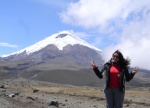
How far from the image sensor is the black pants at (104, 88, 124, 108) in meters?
9.24

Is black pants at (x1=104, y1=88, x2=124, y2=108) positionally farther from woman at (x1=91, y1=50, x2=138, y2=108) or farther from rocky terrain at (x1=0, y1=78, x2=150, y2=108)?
rocky terrain at (x1=0, y1=78, x2=150, y2=108)

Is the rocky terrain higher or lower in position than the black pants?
higher

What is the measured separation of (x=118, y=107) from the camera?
9.25 metres

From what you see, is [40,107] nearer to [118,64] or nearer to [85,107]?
[85,107]

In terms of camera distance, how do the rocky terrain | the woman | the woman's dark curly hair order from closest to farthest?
the woman
the woman's dark curly hair
the rocky terrain

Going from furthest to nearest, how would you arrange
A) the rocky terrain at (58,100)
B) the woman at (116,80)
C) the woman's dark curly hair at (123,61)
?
the rocky terrain at (58,100)
the woman's dark curly hair at (123,61)
the woman at (116,80)

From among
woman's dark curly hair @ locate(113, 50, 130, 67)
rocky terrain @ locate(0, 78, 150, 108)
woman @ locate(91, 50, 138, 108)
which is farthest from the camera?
rocky terrain @ locate(0, 78, 150, 108)

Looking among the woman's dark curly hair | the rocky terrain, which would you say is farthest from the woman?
the rocky terrain

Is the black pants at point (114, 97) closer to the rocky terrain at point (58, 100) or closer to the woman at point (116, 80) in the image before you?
the woman at point (116, 80)

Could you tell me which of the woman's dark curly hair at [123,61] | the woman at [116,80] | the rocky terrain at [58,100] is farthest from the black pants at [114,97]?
the rocky terrain at [58,100]

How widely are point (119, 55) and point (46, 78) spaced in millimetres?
188150

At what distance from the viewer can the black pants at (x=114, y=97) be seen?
924 centimetres

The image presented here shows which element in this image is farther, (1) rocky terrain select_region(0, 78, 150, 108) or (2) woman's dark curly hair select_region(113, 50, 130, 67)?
(1) rocky terrain select_region(0, 78, 150, 108)

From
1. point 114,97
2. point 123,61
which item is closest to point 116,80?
point 114,97
